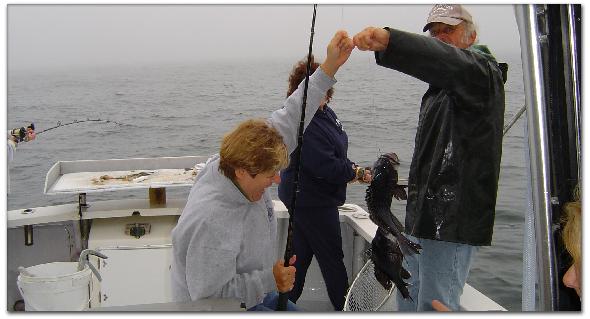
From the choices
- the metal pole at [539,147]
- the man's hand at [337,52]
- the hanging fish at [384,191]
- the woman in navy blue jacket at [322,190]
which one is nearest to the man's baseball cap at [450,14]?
the man's hand at [337,52]

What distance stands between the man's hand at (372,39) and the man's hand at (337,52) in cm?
24

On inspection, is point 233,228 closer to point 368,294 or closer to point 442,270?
point 442,270

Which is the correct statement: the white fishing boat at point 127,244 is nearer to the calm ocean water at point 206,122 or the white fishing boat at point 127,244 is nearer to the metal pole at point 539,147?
the metal pole at point 539,147

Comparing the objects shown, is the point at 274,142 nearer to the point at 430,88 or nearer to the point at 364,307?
the point at 430,88

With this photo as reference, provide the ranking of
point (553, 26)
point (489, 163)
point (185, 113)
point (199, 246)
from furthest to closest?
point (185, 113) → point (489, 163) → point (199, 246) → point (553, 26)

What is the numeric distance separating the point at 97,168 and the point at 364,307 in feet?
7.89

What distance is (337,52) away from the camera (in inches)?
94.3

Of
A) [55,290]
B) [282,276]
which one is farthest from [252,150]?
[55,290]

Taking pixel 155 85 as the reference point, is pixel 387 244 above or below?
below

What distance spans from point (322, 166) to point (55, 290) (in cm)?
163

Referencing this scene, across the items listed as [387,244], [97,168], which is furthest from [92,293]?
[387,244]

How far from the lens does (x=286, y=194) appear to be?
3.63 metres

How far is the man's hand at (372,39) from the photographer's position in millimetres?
1976

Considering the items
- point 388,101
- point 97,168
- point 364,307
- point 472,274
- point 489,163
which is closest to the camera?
point 489,163
